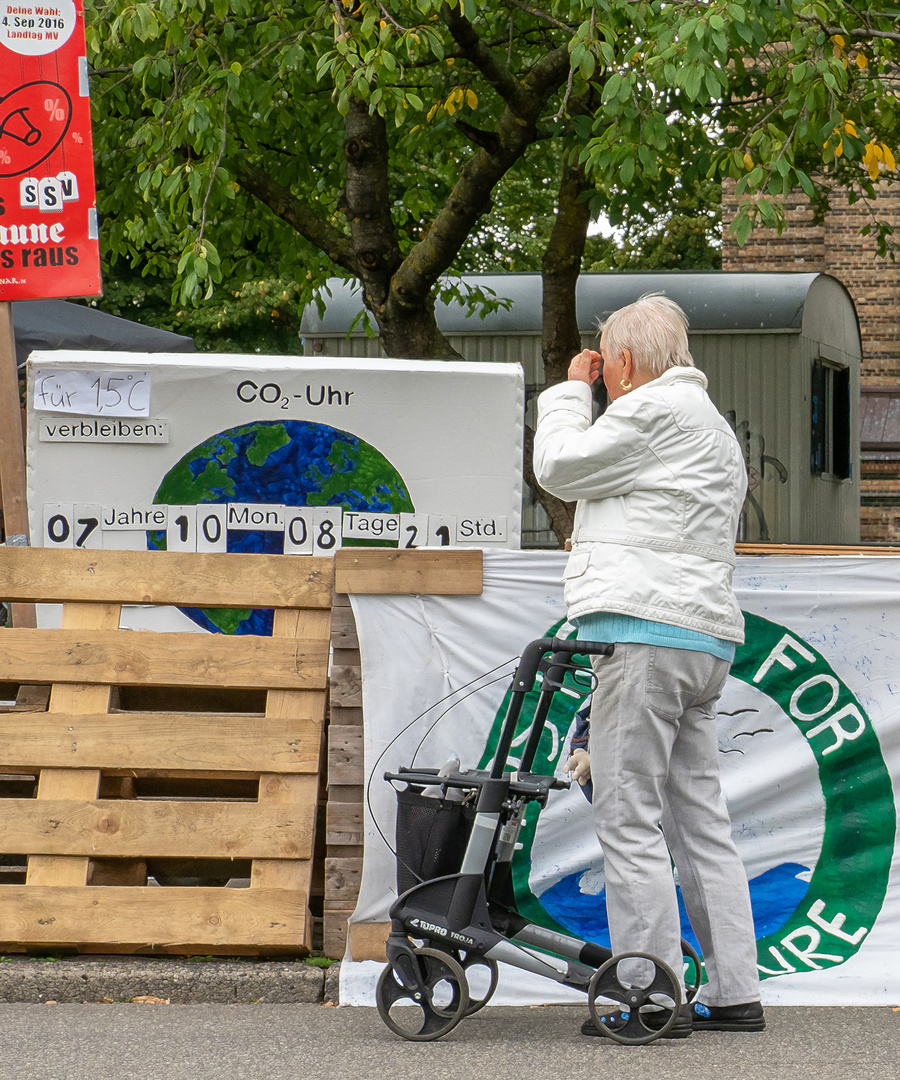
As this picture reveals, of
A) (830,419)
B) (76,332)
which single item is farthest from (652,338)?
(830,419)

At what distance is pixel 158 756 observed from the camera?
412cm

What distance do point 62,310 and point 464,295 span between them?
357cm

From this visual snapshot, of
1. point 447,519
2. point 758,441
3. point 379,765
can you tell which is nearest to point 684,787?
point 379,765

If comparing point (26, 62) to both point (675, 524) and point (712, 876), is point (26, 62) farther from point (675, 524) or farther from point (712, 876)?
point (712, 876)

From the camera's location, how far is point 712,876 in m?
3.48

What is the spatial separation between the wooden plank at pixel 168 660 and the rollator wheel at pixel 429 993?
1.06 m

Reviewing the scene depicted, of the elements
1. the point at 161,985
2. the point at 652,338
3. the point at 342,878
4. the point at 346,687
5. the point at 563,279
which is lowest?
the point at 161,985

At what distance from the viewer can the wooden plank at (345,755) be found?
410 cm

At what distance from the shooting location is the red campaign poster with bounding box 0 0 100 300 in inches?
202

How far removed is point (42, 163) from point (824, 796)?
373cm

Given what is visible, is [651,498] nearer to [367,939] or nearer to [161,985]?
[367,939]

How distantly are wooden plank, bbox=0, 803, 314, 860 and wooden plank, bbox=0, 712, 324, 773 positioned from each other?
0.12m

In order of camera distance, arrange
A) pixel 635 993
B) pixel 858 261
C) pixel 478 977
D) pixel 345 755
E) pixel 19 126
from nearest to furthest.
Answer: pixel 635 993
pixel 478 977
pixel 345 755
pixel 19 126
pixel 858 261

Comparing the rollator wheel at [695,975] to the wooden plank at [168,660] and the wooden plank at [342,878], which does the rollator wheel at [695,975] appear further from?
the wooden plank at [168,660]
